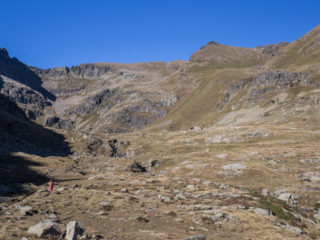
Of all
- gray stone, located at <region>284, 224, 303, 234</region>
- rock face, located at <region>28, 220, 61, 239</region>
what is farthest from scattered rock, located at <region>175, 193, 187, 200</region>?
rock face, located at <region>28, 220, 61, 239</region>

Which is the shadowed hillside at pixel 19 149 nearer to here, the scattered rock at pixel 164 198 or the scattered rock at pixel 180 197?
the scattered rock at pixel 164 198

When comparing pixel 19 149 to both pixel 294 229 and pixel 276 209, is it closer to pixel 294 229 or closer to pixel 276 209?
pixel 276 209

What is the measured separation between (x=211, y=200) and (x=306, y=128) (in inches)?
3966

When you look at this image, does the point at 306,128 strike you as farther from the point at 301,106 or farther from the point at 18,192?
the point at 18,192

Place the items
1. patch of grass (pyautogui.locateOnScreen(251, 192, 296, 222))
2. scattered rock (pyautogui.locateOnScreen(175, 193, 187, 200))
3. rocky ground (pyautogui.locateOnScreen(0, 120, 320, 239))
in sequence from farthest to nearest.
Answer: scattered rock (pyautogui.locateOnScreen(175, 193, 187, 200))
patch of grass (pyautogui.locateOnScreen(251, 192, 296, 222))
rocky ground (pyautogui.locateOnScreen(0, 120, 320, 239))

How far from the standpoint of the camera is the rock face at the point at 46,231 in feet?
56.5

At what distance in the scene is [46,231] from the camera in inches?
685

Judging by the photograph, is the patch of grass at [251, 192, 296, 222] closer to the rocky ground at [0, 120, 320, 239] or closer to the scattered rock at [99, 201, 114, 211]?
the rocky ground at [0, 120, 320, 239]

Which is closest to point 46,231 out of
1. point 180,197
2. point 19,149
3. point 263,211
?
point 180,197

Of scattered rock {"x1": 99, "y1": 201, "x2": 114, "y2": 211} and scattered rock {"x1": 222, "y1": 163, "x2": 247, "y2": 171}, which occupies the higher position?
scattered rock {"x1": 99, "y1": 201, "x2": 114, "y2": 211}

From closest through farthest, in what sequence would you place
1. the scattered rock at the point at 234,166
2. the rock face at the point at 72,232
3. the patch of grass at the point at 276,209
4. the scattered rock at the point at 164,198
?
the rock face at the point at 72,232 < the patch of grass at the point at 276,209 < the scattered rock at the point at 164,198 < the scattered rock at the point at 234,166

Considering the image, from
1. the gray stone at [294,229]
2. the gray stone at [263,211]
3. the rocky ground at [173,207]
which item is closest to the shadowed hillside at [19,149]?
the rocky ground at [173,207]

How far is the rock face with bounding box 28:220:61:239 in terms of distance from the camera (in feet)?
56.5

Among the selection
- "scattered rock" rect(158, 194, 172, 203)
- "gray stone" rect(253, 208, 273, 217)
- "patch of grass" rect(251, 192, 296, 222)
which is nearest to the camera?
"gray stone" rect(253, 208, 273, 217)
